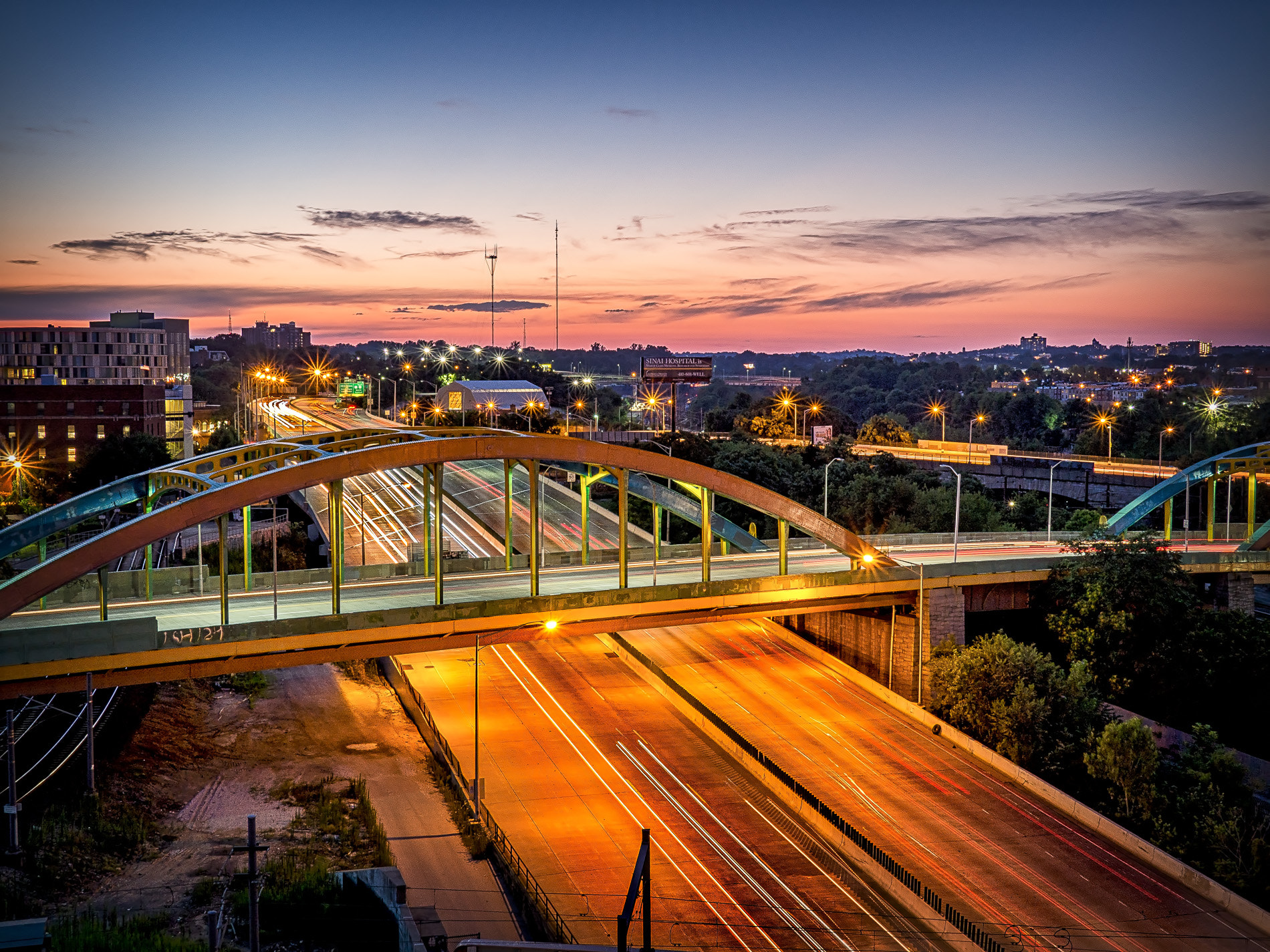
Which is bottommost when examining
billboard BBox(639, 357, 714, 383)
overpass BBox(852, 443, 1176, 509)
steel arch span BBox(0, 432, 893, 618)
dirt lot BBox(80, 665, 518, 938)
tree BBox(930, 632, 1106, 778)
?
dirt lot BBox(80, 665, 518, 938)

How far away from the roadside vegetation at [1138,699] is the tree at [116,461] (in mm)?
64974

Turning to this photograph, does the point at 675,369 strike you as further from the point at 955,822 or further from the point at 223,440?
the point at 955,822

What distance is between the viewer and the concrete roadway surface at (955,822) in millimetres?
26188

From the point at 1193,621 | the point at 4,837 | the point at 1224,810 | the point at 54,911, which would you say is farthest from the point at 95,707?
the point at 1193,621

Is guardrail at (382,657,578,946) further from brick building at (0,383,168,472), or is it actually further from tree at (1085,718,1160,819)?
brick building at (0,383,168,472)

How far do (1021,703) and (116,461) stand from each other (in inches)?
2789

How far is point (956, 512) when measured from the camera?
50125 millimetres

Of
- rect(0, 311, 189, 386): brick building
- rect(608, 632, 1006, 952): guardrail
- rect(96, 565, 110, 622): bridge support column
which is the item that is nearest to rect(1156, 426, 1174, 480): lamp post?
rect(608, 632, 1006, 952): guardrail

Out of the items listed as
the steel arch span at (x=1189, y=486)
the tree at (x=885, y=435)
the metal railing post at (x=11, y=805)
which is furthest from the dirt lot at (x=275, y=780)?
the tree at (x=885, y=435)

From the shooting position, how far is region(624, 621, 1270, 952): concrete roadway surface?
1031 inches

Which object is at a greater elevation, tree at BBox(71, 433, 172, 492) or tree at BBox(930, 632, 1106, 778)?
tree at BBox(71, 433, 172, 492)

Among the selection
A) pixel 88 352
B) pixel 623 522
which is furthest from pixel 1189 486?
pixel 88 352

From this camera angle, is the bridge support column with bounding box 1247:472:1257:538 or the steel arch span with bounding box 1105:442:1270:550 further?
the bridge support column with bounding box 1247:472:1257:538

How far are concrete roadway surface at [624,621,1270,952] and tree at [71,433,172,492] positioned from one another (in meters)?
54.7
